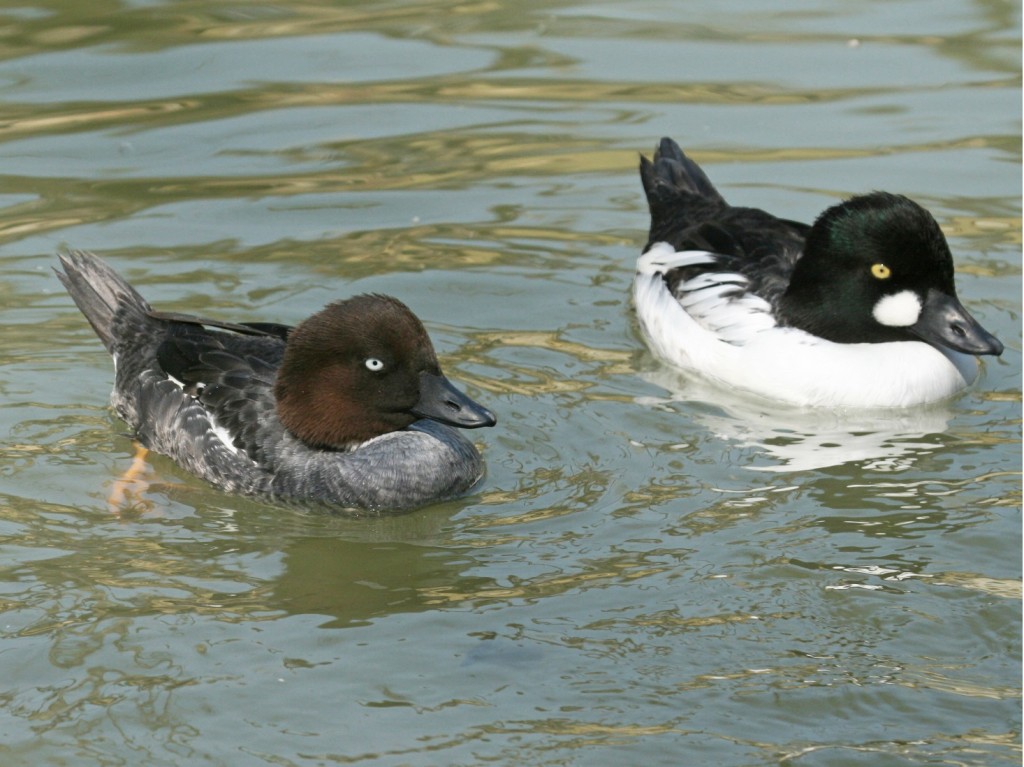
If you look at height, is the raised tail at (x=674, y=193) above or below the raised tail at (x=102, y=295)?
above

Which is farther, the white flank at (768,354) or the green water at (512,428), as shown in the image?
the white flank at (768,354)

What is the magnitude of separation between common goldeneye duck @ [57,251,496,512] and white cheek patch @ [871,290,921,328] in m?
2.49

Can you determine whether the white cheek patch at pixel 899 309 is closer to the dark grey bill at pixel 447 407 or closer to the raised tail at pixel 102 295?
the dark grey bill at pixel 447 407

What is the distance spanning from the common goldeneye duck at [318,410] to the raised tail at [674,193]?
9.19 feet

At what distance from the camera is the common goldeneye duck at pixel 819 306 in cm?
888

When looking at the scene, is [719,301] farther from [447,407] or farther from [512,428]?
[447,407]

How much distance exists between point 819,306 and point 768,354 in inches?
15.3

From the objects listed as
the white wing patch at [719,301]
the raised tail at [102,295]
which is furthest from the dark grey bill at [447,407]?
the white wing patch at [719,301]

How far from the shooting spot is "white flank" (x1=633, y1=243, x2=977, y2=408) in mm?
9039

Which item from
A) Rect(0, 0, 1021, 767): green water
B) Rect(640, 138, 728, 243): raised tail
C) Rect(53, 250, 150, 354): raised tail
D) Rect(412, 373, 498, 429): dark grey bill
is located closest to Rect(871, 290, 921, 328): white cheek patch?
Rect(0, 0, 1021, 767): green water

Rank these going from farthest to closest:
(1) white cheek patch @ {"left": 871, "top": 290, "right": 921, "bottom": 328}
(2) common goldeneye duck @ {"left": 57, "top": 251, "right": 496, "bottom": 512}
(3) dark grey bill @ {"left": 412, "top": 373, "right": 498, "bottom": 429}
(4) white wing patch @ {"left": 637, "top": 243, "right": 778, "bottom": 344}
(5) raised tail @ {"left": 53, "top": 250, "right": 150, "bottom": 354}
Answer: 1. (4) white wing patch @ {"left": 637, "top": 243, "right": 778, "bottom": 344}
2. (1) white cheek patch @ {"left": 871, "top": 290, "right": 921, "bottom": 328}
3. (5) raised tail @ {"left": 53, "top": 250, "right": 150, "bottom": 354}
4. (2) common goldeneye duck @ {"left": 57, "top": 251, "right": 496, "bottom": 512}
5. (3) dark grey bill @ {"left": 412, "top": 373, "right": 498, "bottom": 429}

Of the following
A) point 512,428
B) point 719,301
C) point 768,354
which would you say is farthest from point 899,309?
point 512,428

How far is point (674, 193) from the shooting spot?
416 inches

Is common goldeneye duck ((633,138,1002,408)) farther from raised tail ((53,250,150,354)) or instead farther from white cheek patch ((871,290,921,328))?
raised tail ((53,250,150,354))
